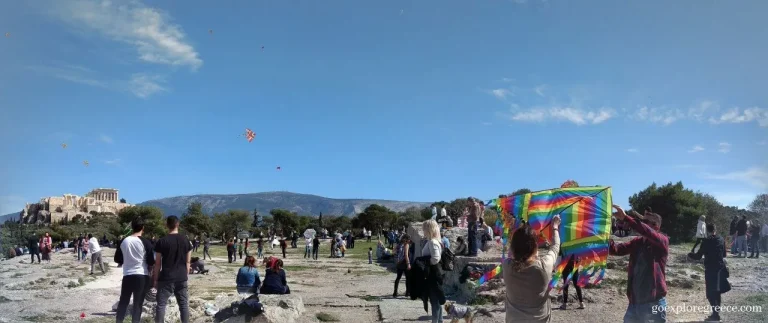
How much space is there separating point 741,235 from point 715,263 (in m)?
10.7

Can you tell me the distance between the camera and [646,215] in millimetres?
6719

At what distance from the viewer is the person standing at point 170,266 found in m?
8.31

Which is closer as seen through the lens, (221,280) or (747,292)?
(747,292)

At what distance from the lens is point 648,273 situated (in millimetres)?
6398

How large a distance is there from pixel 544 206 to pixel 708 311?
4799mm

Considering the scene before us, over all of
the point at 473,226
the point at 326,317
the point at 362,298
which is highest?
the point at 473,226

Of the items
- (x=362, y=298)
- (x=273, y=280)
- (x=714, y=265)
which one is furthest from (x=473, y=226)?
(x=714, y=265)

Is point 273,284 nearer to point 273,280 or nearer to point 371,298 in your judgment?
point 273,280

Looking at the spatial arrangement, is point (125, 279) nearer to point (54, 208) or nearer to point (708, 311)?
point (708, 311)

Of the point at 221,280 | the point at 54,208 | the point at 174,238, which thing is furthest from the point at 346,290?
the point at 54,208

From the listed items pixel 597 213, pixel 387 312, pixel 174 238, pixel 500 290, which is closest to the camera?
pixel 597 213

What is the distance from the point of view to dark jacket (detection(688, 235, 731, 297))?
8414mm

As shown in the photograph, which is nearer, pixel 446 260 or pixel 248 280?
pixel 446 260

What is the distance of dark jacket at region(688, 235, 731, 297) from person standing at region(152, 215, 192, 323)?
7.99 metres
